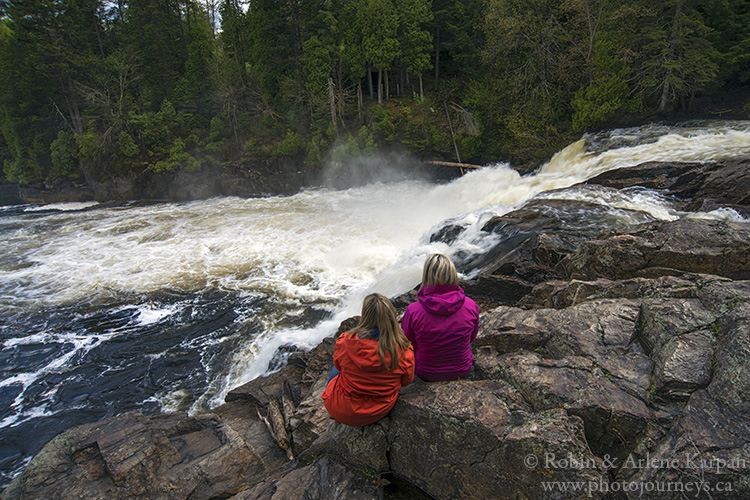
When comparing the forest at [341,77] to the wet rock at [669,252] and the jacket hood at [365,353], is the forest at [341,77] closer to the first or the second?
the wet rock at [669,252]

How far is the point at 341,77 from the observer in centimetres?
2269

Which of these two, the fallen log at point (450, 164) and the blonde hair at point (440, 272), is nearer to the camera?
the blonde hair at point (440, 272)

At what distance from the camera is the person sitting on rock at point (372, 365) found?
9.91ft

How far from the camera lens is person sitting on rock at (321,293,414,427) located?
3021 millimetres

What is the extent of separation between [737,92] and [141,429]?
2017cm

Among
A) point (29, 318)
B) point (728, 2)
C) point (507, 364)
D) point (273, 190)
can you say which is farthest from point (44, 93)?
point (728, 2)

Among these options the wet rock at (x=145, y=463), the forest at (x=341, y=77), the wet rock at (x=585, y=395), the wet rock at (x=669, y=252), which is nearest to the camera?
the wet rock at (x=585, y=395)

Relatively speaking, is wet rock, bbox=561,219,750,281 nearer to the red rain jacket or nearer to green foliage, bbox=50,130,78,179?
the red rain jacket

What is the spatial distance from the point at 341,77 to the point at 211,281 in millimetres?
16544

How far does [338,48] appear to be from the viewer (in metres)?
22.0

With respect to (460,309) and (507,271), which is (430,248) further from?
(460,309)

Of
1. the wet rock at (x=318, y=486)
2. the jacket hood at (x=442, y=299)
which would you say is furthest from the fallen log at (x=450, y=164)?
the wet rock at (x=318, y=486)

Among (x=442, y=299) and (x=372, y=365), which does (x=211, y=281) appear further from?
(x=442, y=299)

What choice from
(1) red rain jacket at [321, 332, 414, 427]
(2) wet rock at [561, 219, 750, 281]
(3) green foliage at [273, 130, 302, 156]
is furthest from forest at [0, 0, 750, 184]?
(1) red rain jacket at [321, 332, 414, 427]
